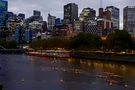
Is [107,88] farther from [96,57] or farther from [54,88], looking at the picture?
[96,57]

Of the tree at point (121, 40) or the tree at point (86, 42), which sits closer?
the tree at point (121, 40)

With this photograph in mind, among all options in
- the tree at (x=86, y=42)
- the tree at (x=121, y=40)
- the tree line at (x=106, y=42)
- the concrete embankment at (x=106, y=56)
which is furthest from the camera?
→ the tree at (x=86, y=42)

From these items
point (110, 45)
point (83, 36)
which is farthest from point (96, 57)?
point (83, 36)

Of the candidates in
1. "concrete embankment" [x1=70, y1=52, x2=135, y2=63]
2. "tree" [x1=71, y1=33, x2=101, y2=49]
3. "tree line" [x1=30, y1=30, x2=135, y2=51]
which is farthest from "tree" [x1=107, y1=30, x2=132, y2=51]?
"tree" [x1=71, y1=33, x2=101, y2=49]

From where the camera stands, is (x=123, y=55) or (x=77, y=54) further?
(x=77, y=54)

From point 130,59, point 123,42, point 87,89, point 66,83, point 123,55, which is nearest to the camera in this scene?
point 87,89

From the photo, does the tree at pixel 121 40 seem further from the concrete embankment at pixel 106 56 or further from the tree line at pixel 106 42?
the concrete embankment at pixel 106 56

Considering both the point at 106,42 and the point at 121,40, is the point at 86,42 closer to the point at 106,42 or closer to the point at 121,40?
the point at 106,42

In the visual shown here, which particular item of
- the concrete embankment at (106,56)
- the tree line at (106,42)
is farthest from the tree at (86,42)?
the concrete embankment at (106,56)

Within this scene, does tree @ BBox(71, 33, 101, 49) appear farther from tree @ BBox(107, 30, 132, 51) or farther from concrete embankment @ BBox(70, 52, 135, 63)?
tree @ BBox(107, 30, 132, 51)

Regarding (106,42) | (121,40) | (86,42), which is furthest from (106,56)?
(86,42)

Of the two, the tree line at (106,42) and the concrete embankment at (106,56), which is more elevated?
the tree line at (106,42)
